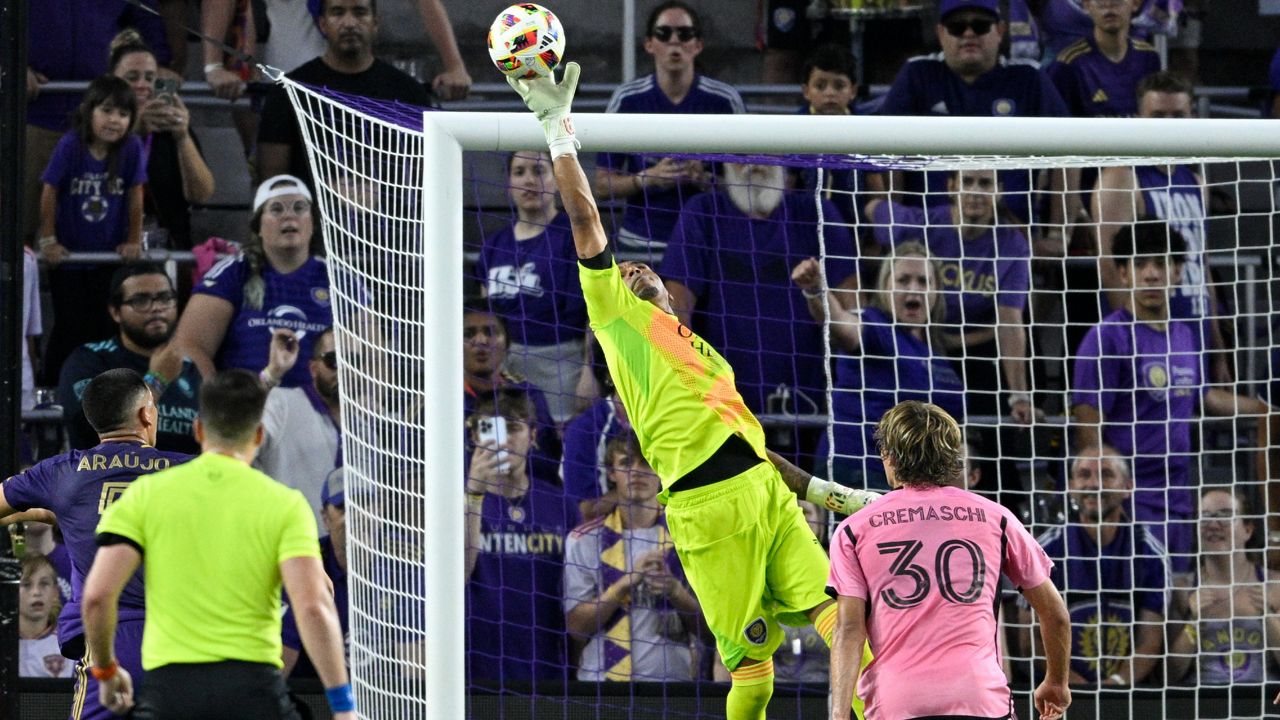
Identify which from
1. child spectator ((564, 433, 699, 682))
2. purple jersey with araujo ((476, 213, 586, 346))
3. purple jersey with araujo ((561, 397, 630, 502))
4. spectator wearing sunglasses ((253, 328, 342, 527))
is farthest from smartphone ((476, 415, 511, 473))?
spectator wearing sunglasses ((253, 328, 342, 527))

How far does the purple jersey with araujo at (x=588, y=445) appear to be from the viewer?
809cm

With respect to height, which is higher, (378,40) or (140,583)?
(378,40)

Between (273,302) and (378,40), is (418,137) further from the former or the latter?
(378,40)

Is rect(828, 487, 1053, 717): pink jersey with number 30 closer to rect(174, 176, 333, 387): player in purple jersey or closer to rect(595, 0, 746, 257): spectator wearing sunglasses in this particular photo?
rect(595, 0, 746, 257): spectator wearing sunglasses

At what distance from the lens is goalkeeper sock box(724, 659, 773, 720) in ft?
19.5

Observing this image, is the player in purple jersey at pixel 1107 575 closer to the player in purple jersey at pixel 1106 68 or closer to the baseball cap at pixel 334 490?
the player in purple jersey at pixel 1106 68

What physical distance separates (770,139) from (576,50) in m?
4.78

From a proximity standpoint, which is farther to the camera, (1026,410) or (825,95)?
(825,95)

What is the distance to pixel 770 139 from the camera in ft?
19.9

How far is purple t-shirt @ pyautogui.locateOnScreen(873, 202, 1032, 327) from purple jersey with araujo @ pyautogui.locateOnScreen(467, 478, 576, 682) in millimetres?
2244

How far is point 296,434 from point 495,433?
1.06 metres

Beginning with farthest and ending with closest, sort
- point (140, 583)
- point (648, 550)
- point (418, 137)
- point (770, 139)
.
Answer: point (648, 550), point (418, 137), point (770, 139), point (140, 583)

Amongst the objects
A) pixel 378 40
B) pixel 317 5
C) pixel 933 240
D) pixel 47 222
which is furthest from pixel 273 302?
pixel 933 240

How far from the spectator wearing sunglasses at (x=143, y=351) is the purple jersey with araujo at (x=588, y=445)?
1.85 meters
